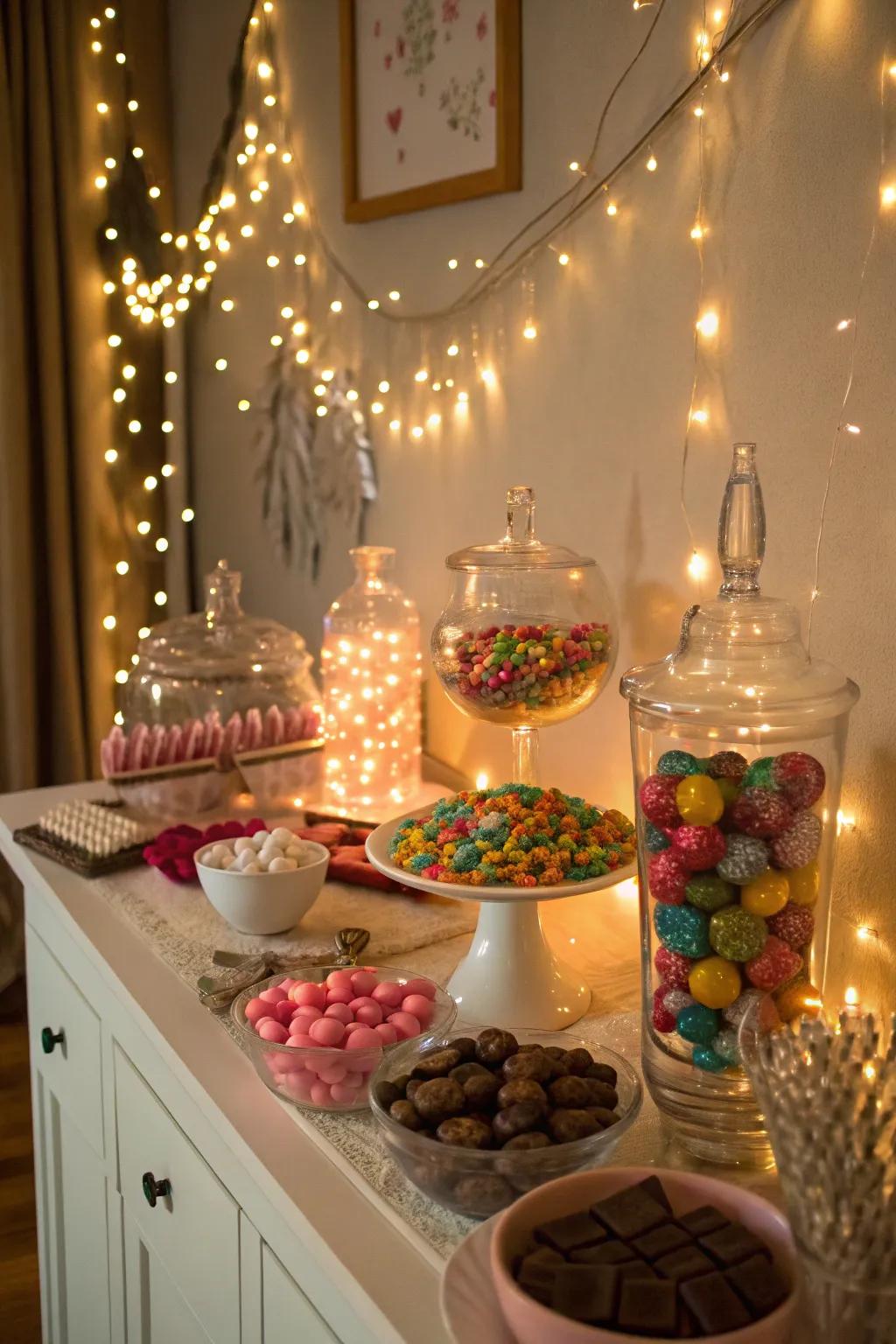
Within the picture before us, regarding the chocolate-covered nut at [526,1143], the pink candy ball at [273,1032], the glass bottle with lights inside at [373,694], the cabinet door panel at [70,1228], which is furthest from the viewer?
the glass bottle with lights inside at [373,694]

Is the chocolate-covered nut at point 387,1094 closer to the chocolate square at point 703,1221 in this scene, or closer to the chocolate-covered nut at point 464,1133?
the chocolate-covered nut at point 464,1133

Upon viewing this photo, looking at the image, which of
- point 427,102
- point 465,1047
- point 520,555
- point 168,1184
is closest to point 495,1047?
point 465,1047

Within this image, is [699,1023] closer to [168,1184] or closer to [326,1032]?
[326,1032]

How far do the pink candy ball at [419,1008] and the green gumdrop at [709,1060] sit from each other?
251 millimetres

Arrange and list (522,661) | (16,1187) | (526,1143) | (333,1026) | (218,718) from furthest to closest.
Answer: (16,1187), (218,718), (522,661), (333,1026), (526,1143)

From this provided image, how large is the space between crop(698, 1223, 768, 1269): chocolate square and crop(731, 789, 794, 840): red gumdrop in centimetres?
28

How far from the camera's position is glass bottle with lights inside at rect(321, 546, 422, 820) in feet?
5.86

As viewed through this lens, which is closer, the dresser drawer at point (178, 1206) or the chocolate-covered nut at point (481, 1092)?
the chocolate-covered nut at point (481, 1092)

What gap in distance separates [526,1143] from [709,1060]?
0.58ft

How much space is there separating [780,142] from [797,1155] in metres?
0.90

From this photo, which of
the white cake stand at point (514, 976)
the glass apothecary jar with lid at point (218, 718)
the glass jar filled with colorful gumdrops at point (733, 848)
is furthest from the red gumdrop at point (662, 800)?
the glass apothecary jar with lid at point (218, 718)

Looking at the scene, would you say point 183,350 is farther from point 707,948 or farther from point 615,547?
point 707,948

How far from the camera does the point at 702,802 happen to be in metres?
0.93

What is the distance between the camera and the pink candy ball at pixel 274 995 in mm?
1120
